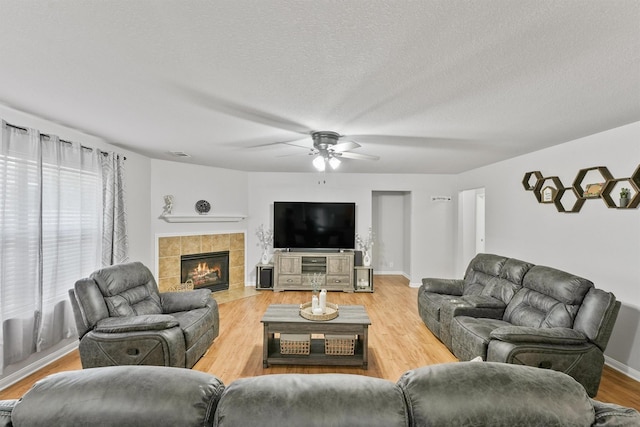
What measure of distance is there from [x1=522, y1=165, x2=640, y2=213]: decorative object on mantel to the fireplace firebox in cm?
541

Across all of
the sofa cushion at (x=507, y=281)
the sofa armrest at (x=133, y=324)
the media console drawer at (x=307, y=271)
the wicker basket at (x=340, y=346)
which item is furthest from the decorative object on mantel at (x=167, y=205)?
the sofa cushion at (x=507, y=281)

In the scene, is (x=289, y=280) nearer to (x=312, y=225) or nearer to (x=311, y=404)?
(x=312, y=225)

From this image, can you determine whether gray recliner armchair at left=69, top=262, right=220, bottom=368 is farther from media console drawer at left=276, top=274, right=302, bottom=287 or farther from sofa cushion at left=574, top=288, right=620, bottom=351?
sofa cushion at left=574, top=288, right=620, bottom=351

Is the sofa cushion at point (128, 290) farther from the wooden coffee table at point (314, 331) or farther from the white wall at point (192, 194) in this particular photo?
the white wall at point (192, 194)

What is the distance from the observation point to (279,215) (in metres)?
5.90

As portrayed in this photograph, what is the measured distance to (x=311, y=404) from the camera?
0.92 metres

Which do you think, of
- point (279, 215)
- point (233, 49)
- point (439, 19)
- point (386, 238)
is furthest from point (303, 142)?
point (386, 238)

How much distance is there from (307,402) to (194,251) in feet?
16.1

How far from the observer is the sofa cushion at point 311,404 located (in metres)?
0.88

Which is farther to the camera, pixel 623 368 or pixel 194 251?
pixel 194 251

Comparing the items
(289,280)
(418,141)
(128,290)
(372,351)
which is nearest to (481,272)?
(372,351)

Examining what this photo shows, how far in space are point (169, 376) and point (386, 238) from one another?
6585mm

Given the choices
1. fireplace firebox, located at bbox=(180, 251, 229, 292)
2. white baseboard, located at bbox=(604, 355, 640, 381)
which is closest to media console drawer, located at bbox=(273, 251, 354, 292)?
fireplace firebox, located at bbox=(180, 251, 229, 292)

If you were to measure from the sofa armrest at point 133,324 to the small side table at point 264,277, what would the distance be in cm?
324
